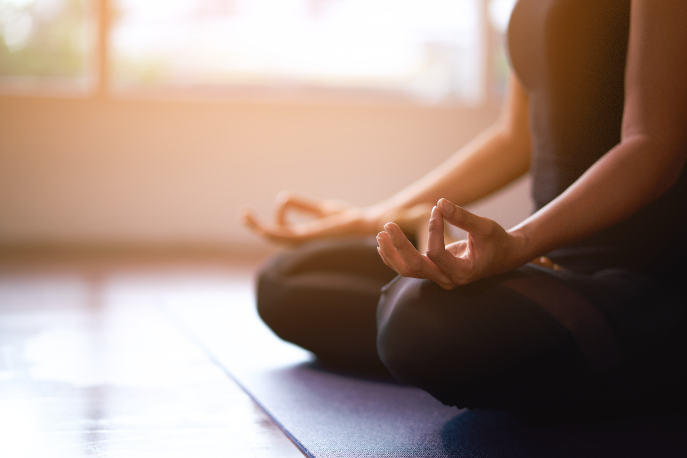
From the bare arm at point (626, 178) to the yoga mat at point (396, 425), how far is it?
24 centimetres

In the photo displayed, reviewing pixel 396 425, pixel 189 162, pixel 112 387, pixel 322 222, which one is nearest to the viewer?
pixel 396 425

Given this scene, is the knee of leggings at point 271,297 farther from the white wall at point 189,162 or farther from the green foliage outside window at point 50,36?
the green foliage outside window at point 50,36

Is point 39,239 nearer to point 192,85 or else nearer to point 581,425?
point 192,85

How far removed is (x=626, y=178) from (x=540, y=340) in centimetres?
21

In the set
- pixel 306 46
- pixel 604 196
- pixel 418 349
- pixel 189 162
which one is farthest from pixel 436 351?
pixel 306 46

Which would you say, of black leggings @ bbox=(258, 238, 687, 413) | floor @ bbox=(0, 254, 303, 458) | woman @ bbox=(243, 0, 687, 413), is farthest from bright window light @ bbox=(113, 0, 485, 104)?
black leggings @ bbox=(258, 238, 687, 413)

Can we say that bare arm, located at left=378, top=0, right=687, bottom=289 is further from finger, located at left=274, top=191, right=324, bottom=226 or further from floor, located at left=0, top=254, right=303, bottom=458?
finger, located at left=274, top=191, right=324, bottom=226

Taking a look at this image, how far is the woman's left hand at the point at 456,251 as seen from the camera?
59 centimetres

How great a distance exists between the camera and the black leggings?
73cm

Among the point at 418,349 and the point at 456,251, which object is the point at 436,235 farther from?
the point at 418,349

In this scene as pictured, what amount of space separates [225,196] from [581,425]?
2.85 m

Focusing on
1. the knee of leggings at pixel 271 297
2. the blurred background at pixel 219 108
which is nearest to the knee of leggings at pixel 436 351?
the knee of leggings at pixel 271 297

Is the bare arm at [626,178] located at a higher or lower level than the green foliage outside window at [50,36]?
lower

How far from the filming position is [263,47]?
12.1ft
